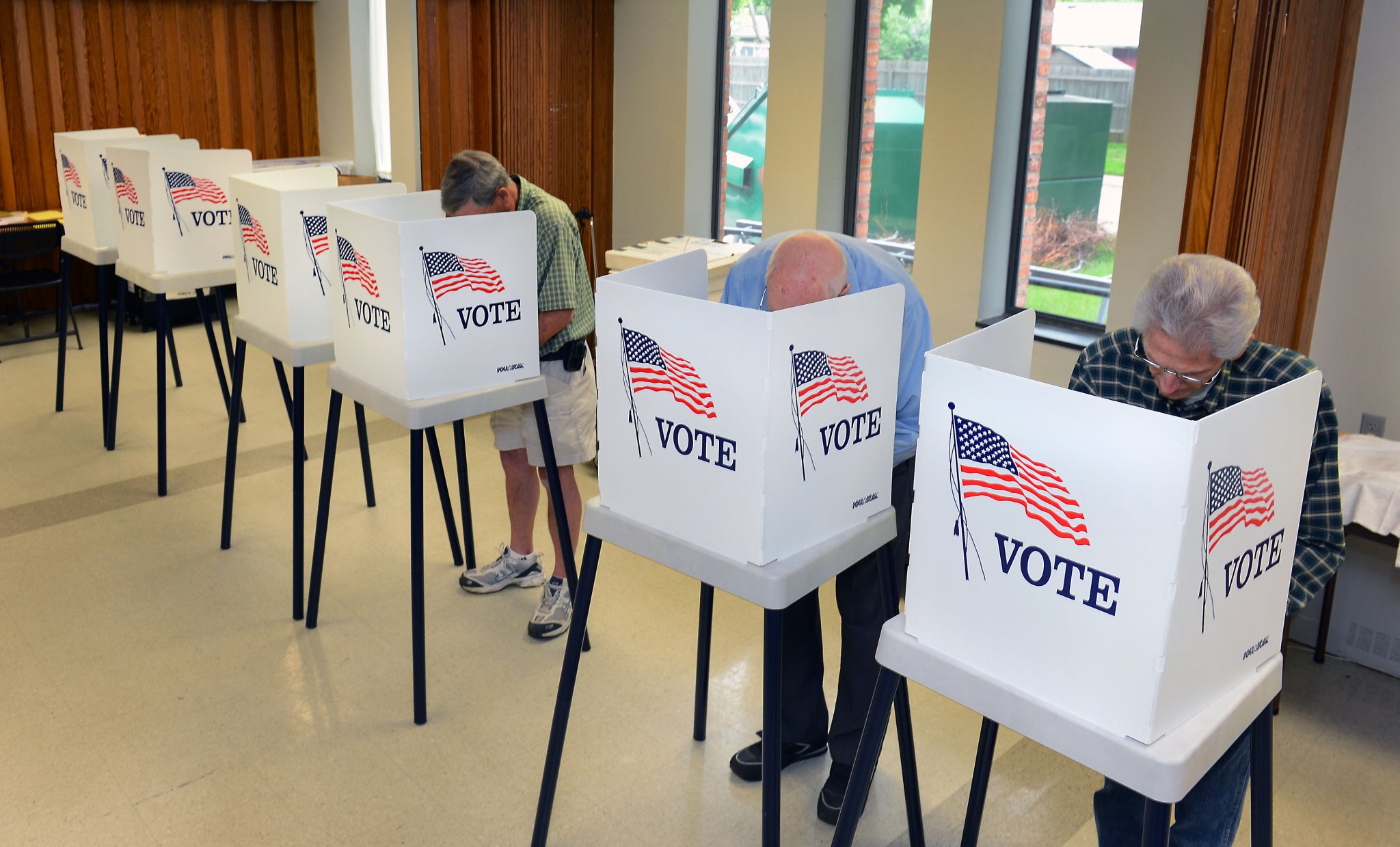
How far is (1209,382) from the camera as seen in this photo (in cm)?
185

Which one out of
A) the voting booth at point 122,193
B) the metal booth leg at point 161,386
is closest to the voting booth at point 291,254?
the metal booth leg at point 161,386

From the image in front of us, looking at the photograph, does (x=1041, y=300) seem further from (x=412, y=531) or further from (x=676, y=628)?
(x=412, y=531)

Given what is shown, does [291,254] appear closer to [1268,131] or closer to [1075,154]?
[1268,131]

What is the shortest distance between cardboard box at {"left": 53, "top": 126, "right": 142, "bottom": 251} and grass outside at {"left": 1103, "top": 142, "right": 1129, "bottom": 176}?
3992mm

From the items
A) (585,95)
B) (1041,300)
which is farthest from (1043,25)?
(585,95)

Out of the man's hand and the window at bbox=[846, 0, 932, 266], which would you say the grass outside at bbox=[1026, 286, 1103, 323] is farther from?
the man's hand

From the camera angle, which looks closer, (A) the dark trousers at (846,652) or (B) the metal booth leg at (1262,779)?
(B) the metal booth leg at (1262,779)

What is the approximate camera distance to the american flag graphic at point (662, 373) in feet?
5.90

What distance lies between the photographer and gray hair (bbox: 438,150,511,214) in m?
2.89

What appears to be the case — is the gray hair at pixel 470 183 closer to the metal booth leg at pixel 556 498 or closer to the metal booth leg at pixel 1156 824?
the metal booth leg at pixel 556 498

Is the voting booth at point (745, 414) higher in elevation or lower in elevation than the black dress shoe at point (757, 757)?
higher

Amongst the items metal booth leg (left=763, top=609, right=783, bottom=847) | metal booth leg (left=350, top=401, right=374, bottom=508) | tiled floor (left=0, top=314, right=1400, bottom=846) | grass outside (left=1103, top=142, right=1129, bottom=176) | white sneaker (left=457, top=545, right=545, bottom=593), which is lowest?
tiled floor (left=0, top=314, right=1400, bottom=846)

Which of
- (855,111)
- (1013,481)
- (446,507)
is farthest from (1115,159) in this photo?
(1013,481)

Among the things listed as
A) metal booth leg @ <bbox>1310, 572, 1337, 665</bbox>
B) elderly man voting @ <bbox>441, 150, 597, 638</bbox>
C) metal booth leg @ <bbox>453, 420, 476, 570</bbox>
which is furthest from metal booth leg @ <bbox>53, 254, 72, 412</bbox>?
metal booth leg @ <bbox>1310, 572, 1337, 665</bbox>
